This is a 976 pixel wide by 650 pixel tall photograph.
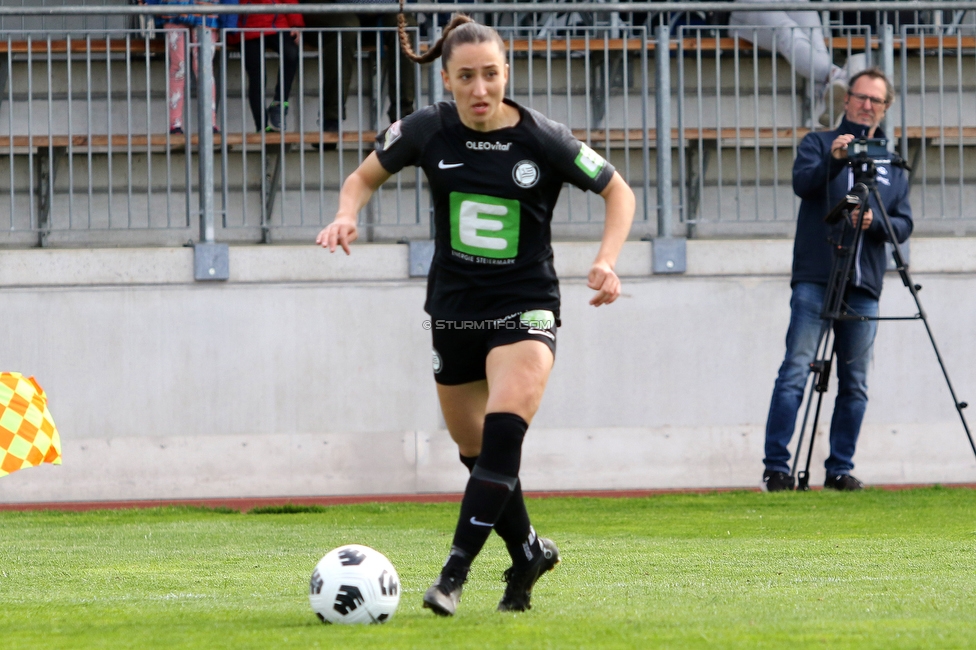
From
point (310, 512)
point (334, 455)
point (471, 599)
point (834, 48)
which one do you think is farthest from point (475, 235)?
Result: point (834, 48)

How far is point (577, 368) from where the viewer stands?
1048 cm

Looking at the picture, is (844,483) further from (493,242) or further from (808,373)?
(493,242)

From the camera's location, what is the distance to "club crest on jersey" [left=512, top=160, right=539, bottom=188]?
4.58 m

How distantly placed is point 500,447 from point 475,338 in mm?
402

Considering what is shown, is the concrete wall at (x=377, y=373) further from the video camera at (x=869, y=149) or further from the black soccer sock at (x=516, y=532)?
the black soccer sock at (x=516, y=532)

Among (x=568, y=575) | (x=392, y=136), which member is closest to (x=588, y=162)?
(x=392, y=136)

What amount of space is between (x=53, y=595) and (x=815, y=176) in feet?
18.6

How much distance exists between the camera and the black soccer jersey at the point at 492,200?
14.9ft

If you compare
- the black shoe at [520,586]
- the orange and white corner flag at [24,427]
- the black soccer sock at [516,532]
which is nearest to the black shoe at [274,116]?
the orange and white corner flag at [24,427]

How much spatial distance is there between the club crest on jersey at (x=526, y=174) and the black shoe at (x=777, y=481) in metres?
5.08

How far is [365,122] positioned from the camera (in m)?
11.1

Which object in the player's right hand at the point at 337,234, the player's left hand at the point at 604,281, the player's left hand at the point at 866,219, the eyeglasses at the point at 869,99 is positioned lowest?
the player's left hand at the point at 604,281

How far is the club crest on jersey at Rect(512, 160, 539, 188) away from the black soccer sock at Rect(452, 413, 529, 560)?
772mm

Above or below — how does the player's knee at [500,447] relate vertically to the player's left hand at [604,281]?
below
